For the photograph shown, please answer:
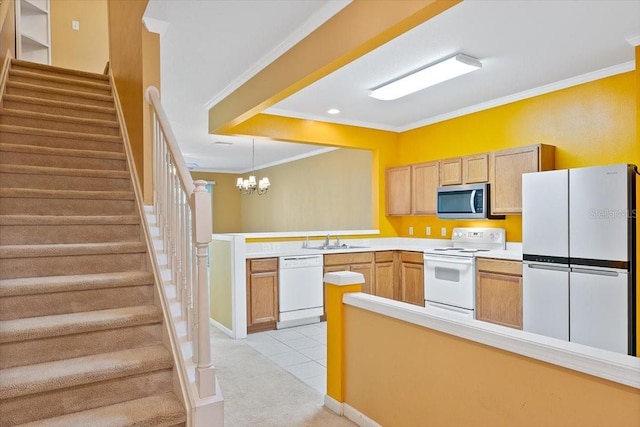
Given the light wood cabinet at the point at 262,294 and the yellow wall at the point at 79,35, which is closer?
the light wood cabinet at the point at 262,294

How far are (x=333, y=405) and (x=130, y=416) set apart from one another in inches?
53.2

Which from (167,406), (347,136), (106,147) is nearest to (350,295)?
(167,406)

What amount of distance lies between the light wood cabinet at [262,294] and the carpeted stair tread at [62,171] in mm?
1927

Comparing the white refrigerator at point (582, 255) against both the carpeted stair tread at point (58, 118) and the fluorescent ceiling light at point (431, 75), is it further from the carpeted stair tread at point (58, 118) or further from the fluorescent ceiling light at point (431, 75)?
the carpeted stair tread at point (58, 118)

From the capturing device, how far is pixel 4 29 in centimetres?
353

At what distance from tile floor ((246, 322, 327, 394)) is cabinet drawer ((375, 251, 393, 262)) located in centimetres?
116

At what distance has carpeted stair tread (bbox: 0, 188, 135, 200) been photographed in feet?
8.18

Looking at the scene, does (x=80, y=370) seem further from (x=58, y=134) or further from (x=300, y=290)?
(x=300, y=290)

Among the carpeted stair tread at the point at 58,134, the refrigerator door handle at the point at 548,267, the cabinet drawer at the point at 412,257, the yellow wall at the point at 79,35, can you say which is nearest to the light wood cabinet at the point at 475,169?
the cabinet drawer at the point at 412,257

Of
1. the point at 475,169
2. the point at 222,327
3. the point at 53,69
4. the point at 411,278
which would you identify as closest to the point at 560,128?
the point at 475,169

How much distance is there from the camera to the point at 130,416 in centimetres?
173

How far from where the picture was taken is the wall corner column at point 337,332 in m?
2.62

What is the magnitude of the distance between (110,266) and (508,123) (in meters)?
4.35

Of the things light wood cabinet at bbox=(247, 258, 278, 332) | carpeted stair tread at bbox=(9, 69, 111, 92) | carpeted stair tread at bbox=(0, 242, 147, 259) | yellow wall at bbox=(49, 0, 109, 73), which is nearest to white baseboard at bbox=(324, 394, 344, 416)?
carpeted stair tread at bbox=(0, 242, 147, 259)
